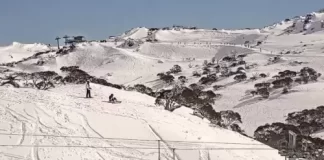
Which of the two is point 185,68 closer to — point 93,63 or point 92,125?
point 93,63

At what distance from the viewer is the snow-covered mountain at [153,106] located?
927 inches

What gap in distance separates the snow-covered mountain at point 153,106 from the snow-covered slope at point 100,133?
0.16 ft

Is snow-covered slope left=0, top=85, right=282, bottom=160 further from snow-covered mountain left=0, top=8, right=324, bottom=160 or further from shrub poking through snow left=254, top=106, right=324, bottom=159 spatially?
shrub poking through snow left=254, top=106, right=324, bottom=159

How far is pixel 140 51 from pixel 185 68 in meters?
26.1

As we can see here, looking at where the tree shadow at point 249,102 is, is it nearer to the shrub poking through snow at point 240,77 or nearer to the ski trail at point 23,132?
the shrub poking through snow at point 240,77

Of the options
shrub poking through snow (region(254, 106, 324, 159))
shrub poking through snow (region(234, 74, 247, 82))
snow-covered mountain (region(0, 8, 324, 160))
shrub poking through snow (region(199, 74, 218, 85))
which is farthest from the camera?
shrub poking through snow (region(199, 74, 218, 85))

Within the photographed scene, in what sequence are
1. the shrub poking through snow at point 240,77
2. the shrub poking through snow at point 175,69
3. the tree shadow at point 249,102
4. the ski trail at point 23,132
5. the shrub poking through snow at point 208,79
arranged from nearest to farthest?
1. the ski trail at point 23,132
2. the tree shadow at point 249,102
3. the shrub poking through snow at point 240,77
4. the shrub poking through snow at point 208,79
5. the shrub poking through snow at point 175,69

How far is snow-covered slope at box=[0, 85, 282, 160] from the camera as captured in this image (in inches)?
882

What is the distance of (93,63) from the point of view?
4407 inches

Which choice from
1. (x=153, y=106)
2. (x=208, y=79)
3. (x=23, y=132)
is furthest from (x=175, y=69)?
(x=23, y=132)

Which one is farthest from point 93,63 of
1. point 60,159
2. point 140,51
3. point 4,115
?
point 60,159

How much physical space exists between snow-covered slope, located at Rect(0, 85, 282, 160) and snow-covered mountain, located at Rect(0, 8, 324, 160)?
5cm

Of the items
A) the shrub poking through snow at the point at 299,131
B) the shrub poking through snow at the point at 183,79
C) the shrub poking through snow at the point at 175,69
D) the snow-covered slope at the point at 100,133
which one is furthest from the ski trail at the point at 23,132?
the shrub poking through snow at the point at 175,69

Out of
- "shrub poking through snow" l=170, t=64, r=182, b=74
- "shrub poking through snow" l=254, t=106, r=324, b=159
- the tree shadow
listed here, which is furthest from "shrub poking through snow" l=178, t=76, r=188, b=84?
"shrub poking through snow" l=254, t=106, r=324, b=159
